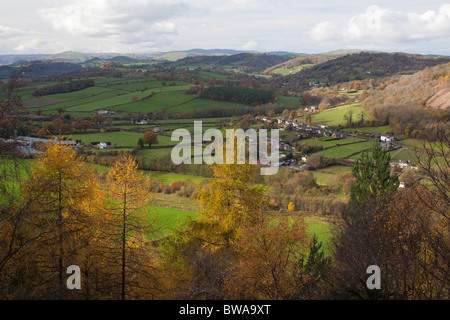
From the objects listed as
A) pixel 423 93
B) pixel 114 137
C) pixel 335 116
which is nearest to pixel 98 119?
pixel 114 137

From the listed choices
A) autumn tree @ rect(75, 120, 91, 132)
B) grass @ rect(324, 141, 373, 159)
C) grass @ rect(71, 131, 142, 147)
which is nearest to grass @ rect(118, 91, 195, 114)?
autumn tree @ rect(75, 120, 91, 132)

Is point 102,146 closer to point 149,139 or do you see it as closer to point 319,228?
point 149,139

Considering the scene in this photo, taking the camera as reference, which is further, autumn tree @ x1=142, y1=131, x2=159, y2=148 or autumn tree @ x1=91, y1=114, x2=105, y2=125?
autumn tree @ x1=91, y1=114, x2=105, y2=125

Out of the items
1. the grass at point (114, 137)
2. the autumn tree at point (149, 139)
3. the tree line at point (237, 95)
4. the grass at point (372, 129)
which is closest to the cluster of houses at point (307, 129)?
the grass at point (372, 129)

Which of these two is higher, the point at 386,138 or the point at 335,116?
the point at 335,116

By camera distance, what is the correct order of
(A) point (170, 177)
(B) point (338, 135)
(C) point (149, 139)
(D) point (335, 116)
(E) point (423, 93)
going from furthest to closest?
(E) point (423, 93)
(D) point (335, 116)
(B) point (338, 135)
(C) point (149, 139)
(A) point (170, 177)

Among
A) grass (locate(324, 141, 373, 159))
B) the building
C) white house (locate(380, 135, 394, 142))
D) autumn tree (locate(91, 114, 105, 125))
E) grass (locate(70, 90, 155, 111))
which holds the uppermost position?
grass (locate(70, 90, 155, 111))

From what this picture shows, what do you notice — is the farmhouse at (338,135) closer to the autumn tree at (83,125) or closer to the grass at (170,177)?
the grass at (170,177)

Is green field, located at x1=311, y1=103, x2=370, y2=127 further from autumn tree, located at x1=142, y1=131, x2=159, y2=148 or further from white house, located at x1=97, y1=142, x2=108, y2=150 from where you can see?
white house, located at x1=97, y1=142, x2=108, y2=150

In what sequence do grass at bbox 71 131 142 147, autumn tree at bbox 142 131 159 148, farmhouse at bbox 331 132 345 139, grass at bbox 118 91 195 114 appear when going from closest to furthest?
1. autumn tree at bbox 142 131 159 148
2. grass at bbox 71 131 142 147
3. farmhouse at bbox 331 132 345 139
4. grass at bbox 118 91 195 114
